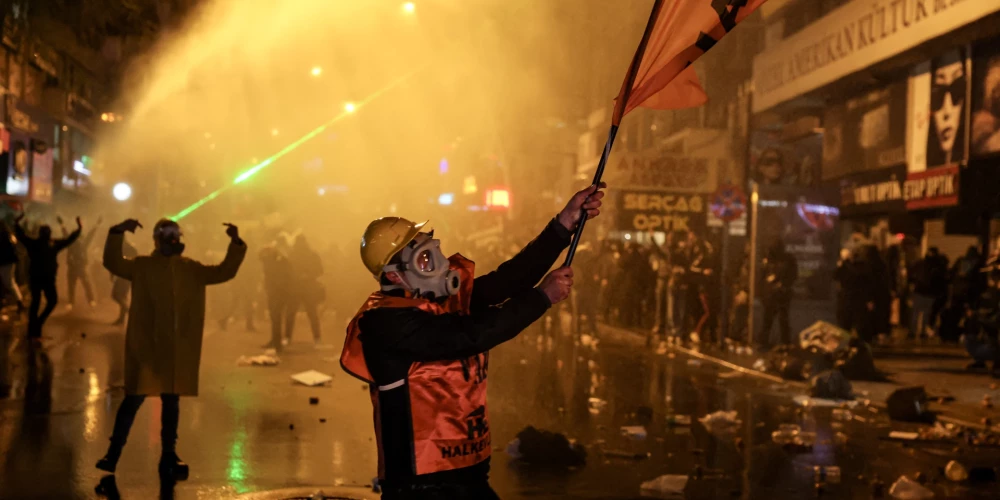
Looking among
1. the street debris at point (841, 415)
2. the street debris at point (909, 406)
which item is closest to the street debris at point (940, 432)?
the street debris at point (909, 406)

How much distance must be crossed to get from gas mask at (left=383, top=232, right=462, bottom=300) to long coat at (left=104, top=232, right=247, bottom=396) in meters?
3.69

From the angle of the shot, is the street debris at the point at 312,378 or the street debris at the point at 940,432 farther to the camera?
the street debris at the point at 312,378

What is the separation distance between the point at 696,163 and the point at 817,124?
3.03 m

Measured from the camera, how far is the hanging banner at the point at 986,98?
13.8 meters

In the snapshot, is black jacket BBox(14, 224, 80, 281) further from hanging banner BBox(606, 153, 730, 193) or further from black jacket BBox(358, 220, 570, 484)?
black jacket BBox(358, 220, 570, 484)

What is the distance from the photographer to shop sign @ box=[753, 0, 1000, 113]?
1367 centimetres

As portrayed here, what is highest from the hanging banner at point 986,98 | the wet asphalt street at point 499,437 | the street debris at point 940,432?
the hanging banner at point 986,98

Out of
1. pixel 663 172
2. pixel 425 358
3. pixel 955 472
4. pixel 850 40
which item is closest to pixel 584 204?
pixel 425 358

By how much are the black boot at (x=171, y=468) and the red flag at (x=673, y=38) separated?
165 inches

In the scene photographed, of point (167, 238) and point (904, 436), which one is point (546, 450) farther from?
point (904, 436)

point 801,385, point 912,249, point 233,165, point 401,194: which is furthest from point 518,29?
point 401,194

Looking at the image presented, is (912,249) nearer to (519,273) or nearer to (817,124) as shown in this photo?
(817,124)

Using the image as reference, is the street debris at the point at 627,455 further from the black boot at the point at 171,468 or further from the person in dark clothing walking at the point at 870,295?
the person in dark clothing walking at the point at 870,295

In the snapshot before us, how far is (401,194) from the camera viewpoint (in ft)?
162
